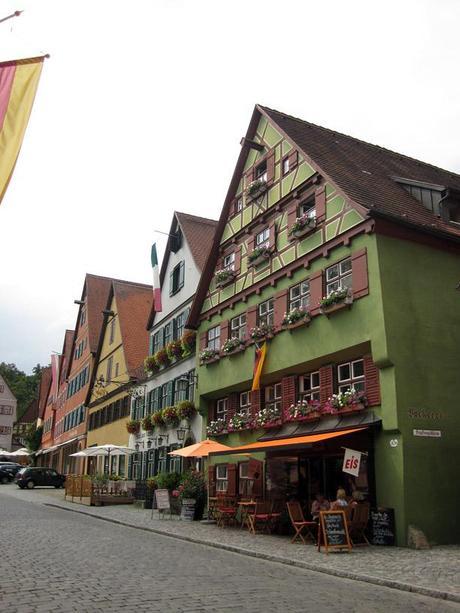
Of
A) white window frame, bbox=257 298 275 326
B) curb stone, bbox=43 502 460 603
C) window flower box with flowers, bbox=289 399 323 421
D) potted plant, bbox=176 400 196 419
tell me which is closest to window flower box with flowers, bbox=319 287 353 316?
window flower box with flowers, bbox=289 399 323 421

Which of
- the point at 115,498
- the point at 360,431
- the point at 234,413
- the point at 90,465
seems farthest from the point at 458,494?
the point at 90,465

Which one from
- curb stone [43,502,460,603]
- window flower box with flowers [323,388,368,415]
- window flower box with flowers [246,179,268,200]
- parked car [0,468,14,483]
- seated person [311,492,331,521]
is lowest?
curb stone [43,502,460,603]

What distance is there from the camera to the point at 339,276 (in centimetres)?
1877

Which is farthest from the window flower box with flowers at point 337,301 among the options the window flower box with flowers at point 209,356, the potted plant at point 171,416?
the potted plant at point 171,416

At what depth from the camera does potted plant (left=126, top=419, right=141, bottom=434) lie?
1382 inches

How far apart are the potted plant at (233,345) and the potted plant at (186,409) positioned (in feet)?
14.7

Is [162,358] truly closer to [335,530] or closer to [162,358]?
A: [162,358]

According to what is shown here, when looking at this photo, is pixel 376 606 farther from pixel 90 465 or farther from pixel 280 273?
pixel 90 465

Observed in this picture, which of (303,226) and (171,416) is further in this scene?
(171,416)

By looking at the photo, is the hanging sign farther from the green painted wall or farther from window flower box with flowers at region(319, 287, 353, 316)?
window flower box with flowers at region(319, 287, 353, 316)

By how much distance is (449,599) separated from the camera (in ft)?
29.5

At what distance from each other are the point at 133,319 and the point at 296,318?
946 inches

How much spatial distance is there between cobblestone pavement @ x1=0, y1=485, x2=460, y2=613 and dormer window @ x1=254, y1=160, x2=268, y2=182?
13.8m

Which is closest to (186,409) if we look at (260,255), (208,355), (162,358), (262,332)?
(208,355)
